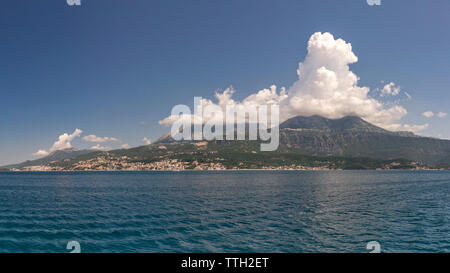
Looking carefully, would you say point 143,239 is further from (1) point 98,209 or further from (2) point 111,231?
(1) point 98,209

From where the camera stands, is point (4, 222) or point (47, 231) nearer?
point (47, 231)

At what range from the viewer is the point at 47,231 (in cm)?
3441

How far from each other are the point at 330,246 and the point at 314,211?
21.2m

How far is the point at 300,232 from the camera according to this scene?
3259 cm

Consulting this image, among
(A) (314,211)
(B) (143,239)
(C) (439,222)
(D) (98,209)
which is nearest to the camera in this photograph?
(B) (143,239)
